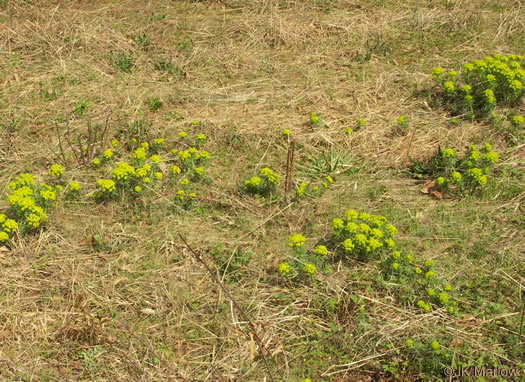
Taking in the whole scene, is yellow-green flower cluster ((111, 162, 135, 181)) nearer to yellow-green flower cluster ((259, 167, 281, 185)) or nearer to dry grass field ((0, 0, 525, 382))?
dry grass field ((0, 0, 525, 382))

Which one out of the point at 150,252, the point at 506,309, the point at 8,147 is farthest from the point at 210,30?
the point at 506,309

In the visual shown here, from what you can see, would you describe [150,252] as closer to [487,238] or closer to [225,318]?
[225,318]

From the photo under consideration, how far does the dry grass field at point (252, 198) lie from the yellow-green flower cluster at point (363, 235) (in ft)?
0.33

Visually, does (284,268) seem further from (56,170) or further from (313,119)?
(56,170)

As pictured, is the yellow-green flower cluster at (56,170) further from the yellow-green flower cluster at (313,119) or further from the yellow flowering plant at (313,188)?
the yellow-green flower cluster at (313,119)

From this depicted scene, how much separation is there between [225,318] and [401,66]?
3.91 metres

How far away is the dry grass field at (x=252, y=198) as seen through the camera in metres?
3.40

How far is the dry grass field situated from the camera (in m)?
3.40

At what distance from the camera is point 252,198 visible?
14.5 ft

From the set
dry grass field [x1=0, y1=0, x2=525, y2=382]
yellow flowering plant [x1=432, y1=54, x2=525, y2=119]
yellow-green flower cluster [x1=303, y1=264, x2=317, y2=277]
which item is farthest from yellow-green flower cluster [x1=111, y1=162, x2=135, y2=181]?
yellow flowering plant [x1=432, y1=54, x2=525, y2=119]

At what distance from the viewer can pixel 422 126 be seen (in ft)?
16.9

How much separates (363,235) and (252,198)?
1.12 metres

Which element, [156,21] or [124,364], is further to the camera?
[156,21]

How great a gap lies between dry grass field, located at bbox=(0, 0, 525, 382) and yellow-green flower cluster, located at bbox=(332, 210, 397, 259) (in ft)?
0.33
